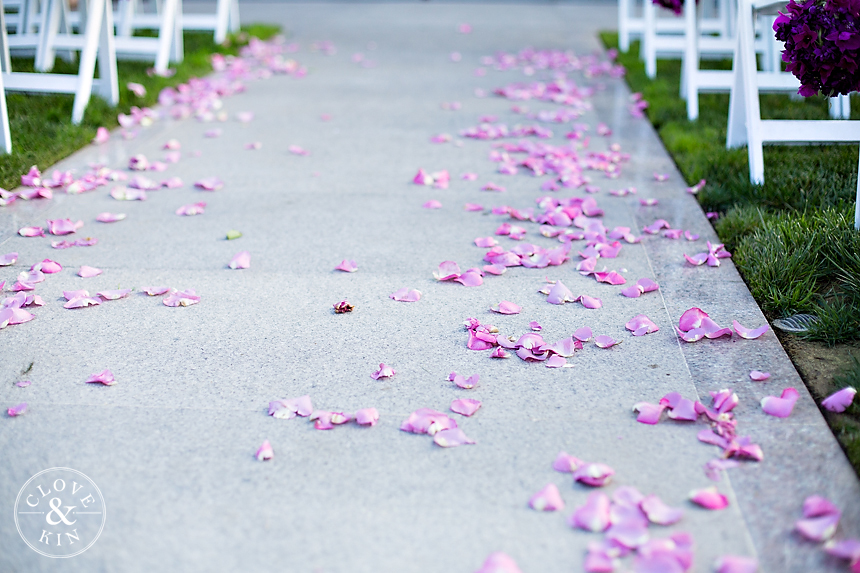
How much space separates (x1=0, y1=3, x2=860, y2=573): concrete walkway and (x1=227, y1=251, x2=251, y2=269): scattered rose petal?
42mm

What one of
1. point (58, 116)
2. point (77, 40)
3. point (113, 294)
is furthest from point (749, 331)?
point (77, 40)

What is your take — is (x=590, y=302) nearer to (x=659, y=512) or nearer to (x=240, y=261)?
(x=659, y=512)

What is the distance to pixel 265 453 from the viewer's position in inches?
77.5

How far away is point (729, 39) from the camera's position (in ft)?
20.4

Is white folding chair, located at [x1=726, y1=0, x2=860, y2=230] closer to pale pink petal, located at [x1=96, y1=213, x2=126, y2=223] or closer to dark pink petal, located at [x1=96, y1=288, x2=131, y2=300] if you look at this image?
dark pink petal, located at [x1=96, y1=288, x2=131, y2=300]

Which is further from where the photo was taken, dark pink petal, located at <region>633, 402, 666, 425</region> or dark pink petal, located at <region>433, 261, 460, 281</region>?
dark pink petal, located at <region>433, 261, 460, 281</region>

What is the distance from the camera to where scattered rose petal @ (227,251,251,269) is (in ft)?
10.2

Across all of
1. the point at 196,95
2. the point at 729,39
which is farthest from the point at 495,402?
the point at 729,39

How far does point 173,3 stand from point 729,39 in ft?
14.7

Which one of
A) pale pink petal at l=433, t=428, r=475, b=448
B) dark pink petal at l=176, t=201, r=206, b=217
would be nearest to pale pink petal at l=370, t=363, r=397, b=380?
pale pink petal at l=433, t=428, r=475, b=448

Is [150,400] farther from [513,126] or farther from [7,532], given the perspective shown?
[513,126]

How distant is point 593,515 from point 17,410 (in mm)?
1558

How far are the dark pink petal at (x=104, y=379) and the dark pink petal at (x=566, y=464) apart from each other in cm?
131

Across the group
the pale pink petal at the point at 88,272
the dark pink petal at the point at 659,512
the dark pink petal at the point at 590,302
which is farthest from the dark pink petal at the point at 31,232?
the dark pink petal at the point at 659,512
